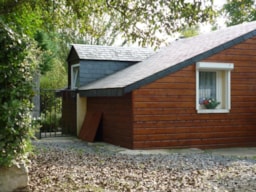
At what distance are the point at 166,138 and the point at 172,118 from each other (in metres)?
0.60

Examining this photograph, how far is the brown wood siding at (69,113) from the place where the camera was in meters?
14.1

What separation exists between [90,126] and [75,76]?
3226 millimetres

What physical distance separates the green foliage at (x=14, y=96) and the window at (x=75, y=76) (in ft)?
30.0

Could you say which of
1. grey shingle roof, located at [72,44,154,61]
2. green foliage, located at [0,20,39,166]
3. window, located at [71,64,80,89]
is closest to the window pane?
grey shingle roof, located at [72,44,154,61]

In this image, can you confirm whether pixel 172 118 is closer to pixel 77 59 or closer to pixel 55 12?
pixel 55 12

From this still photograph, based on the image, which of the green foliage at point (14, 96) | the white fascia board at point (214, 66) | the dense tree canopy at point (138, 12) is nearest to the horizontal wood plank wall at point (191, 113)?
the white fascia board at point (214, 66)

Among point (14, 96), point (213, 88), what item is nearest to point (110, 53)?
point (213, 88)

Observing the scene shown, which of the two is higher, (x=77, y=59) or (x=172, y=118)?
(x=77, y=59)

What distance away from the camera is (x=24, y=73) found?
526cm

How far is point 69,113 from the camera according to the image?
1467 centimetres

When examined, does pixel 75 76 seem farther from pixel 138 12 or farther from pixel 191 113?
pixel 138 12

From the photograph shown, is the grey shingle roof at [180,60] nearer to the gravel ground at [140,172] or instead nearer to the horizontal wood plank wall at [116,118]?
the horizontal wood plank wall at [116,118]

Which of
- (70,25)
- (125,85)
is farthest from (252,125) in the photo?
(70,25)

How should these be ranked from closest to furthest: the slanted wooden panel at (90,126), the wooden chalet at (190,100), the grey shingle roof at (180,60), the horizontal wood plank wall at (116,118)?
the grey shingle roof at (180,60), the wooden chalet at (190,100), the horizontal wood plank wall at (116,118), the slanted wooden panel at (90,126)
